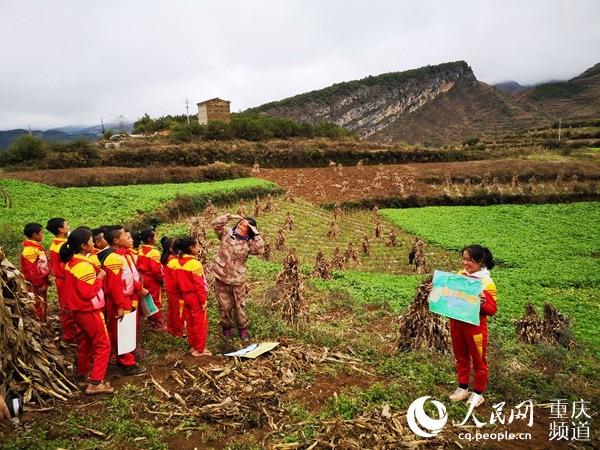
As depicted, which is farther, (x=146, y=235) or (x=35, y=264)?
(x=146, y=235)

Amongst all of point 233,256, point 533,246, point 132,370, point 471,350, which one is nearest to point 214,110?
point 533,246

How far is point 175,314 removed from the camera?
26.1 feet

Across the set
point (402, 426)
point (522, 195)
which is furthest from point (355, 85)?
point (402, 426)

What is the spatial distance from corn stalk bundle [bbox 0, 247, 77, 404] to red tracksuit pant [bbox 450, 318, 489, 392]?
533 cm

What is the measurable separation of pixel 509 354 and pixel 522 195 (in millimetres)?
27766

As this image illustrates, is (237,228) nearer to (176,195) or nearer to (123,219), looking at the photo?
(123,219)

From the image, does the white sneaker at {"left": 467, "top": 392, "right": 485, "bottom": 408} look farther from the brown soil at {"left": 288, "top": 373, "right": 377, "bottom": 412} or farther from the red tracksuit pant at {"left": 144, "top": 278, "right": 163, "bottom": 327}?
the red tracksuit pant at {"left": 144, "top": 278, "right": 163, "bottom": 327}

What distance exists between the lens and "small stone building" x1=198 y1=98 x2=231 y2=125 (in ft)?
207

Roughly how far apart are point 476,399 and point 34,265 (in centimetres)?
811

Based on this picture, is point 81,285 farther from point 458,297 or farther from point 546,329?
point 546,329

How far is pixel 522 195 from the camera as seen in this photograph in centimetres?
3259

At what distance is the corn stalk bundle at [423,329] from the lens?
8211mm

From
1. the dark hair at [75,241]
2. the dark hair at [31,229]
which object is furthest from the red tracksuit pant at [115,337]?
the dark hair at [31,229]

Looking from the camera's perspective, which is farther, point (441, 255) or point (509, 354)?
point (441, 255)
